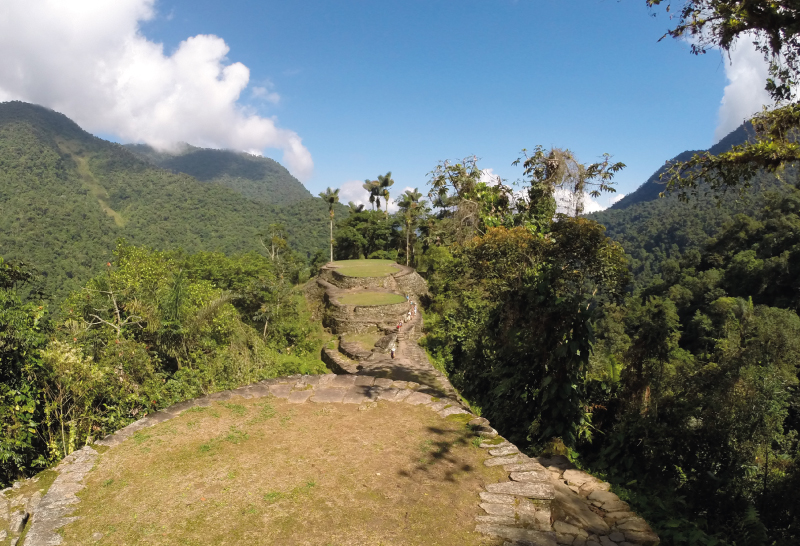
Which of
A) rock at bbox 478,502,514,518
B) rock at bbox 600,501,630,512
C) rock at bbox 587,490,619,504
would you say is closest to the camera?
rock at bbox 478,502,514,518

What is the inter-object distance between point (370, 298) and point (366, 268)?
206 inches

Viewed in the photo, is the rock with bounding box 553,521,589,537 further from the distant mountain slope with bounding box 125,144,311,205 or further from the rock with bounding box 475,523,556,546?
the distant mountain slope with bounding box 125,144,311,205

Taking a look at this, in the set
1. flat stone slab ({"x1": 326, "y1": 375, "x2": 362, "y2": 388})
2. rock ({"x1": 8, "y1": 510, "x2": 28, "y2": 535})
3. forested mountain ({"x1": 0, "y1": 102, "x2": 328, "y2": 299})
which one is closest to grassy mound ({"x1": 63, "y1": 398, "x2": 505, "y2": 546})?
rock ({"x1": 8, "y1": 510, "x2": 28, "y2": 535})

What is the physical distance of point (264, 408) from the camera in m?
5.68

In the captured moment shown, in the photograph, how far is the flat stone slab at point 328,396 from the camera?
5.95 meters

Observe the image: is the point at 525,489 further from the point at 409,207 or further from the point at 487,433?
the point at 409,207

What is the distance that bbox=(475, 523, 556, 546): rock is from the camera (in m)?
3.17

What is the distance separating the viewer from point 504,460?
434 centimetres

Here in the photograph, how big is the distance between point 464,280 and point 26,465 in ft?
33.2

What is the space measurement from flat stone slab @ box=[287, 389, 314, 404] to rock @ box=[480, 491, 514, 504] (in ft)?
9.95

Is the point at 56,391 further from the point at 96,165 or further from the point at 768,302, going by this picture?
the point at 96,165

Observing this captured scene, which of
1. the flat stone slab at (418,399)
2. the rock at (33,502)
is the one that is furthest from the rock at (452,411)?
the rock at (33,502)

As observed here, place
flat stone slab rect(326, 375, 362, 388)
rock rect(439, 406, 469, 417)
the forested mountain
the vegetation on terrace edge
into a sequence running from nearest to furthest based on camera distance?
the vegetation on terrace edge, rock rect(439, 406, 469, 417), flat stone slab rect(326, 375, 362, 388), the forested mountain

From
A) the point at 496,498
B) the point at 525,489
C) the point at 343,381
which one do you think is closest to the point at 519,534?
the point at 496,498
